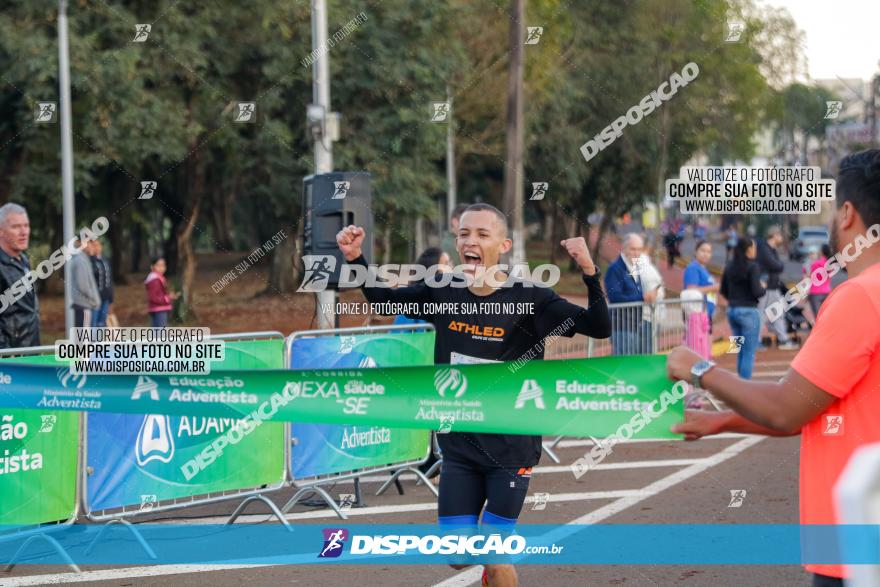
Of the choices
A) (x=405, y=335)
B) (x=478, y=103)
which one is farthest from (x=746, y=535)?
(x=478, y=103)

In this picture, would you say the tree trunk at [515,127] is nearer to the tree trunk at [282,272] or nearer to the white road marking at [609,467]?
the white road marking at [609,467]

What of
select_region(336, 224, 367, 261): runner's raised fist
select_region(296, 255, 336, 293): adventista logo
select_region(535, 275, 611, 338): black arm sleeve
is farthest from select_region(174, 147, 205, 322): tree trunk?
select_region(535, 275, 611, 338): black arm sleeve

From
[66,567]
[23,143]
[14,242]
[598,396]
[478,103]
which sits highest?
[478,103]

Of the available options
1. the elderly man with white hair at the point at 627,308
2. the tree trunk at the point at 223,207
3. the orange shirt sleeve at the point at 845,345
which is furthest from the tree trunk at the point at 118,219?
the orange shirt sleeve at the point at 845,345

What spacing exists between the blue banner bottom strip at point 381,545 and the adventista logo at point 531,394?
88.4 inches

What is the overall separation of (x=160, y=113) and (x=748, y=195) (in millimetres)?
16221

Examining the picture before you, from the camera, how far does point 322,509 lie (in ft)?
30.1

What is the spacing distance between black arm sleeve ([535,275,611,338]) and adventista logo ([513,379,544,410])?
35 cm

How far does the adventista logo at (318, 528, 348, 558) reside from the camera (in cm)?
763

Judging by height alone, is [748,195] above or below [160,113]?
below

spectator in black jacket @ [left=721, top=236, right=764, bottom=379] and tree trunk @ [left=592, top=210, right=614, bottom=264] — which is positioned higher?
tree trunk @ [left=592, top=210, right=614, bottom=264]

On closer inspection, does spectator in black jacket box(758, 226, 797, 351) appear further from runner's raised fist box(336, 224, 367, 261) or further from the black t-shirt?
runner's raised fist box(336, 224, 367, 261)

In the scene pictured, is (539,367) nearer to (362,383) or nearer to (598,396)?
(598,396)

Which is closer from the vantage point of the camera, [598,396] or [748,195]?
[598,396]
